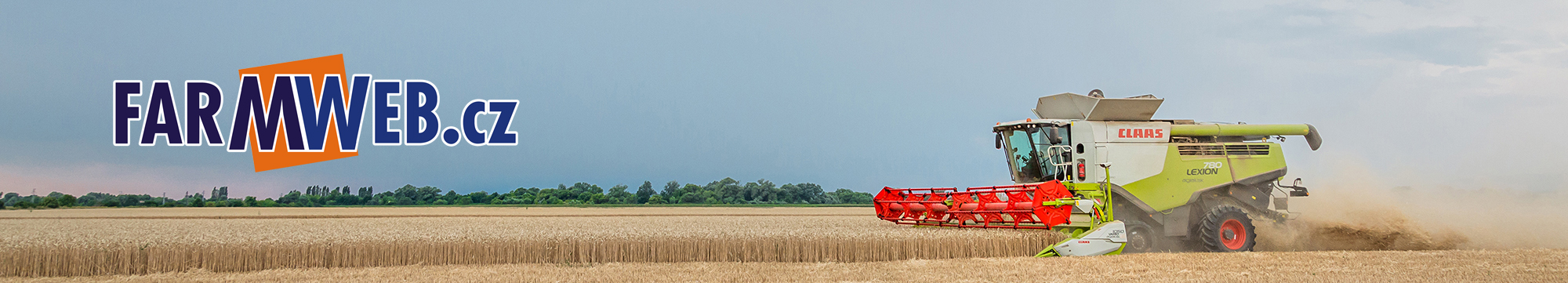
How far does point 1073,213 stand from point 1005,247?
115cm

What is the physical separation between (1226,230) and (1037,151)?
2634mm

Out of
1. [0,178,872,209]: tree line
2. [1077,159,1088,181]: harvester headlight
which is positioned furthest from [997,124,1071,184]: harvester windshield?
[0,178,872,209]: tree line

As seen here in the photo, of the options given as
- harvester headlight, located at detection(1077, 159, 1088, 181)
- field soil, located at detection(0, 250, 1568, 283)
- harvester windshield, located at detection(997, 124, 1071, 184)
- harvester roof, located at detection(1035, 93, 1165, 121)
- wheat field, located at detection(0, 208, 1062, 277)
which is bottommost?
field soil, located at detection(0, 250, 1568, 283)

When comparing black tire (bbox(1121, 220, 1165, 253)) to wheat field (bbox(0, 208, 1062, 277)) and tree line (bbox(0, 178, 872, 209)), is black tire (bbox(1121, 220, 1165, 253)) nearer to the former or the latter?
wheat field (bbox(0, 208, 1062, 277))

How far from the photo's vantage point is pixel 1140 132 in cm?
1169

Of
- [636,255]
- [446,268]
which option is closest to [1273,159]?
[636,255]

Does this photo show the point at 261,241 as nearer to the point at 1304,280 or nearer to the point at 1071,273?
the point at 1071,273

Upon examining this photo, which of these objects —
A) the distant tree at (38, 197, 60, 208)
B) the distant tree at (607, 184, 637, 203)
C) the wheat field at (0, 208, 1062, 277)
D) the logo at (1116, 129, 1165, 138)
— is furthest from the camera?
the distant tree at (607, 184, 637, 203)

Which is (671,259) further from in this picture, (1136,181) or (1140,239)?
(1136,181)

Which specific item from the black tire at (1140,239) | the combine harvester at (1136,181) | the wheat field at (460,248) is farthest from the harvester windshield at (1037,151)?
the wheat field at (460,248)

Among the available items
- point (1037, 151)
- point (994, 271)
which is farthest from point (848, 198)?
point (994, 271)

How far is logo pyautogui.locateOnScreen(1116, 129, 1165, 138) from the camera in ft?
38.0

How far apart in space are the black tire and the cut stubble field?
2.41 feet

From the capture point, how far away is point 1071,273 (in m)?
8.57
